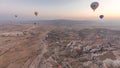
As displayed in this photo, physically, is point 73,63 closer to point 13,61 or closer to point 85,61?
point 85,61

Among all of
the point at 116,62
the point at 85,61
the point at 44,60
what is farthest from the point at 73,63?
the point at 116,62

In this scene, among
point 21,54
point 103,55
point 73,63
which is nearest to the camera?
point 73,63

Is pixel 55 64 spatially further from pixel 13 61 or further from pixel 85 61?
pixel 13 61

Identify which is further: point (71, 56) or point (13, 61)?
point (71, 56)

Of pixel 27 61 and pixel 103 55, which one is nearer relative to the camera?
pixel 27 61

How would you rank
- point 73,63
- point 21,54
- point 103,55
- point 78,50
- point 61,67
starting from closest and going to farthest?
point 61,67 → point 73,63 → point 103,55 → point 21,54 → point 78,50

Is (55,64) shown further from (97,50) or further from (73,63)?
(97,50)

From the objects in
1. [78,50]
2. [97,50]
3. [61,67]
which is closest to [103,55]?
[97,50]

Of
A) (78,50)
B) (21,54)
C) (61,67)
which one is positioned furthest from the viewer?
(78,50)
